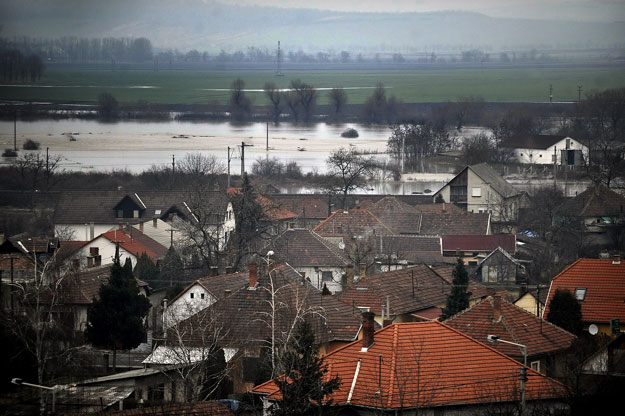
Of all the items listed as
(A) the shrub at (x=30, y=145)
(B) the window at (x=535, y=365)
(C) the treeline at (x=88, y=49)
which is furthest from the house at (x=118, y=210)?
(C) the treeline at (x=88, y=49)

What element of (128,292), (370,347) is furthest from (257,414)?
(128,292)

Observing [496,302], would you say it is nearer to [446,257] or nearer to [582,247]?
[446,257]

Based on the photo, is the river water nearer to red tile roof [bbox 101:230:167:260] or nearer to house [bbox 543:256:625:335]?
red tile roof [bbox 101:230:167:260]

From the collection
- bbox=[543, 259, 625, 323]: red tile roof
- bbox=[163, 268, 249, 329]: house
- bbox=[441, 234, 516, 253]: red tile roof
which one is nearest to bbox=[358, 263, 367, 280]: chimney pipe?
bbox=[163, 268, 249, 329]: house

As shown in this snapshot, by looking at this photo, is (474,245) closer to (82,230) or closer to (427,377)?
(82,230)

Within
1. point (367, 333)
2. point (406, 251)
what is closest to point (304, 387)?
point (367, 333)
